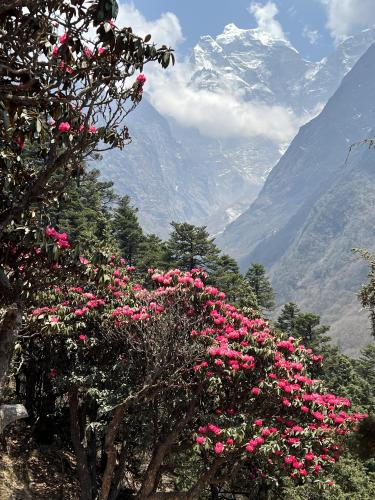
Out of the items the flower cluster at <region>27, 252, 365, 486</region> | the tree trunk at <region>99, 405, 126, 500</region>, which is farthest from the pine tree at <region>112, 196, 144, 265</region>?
the tree trunk at <region>99, 405, 126, 500</region>

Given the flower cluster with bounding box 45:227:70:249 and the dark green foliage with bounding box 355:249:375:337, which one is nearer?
the flower cluster with bounding box 45:227:70:249

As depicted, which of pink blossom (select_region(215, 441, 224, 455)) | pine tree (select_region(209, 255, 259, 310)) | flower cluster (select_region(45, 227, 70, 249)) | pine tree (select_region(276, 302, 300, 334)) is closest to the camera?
flower cluster (select_region(45, 227, 70, 249))

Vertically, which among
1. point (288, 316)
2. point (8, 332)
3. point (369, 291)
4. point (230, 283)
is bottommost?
point (8, 332)

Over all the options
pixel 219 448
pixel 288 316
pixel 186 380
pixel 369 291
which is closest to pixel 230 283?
pixel 288 316

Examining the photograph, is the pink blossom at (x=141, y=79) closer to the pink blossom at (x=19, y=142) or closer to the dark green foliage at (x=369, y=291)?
the pink blossom at (x=19, y=142)

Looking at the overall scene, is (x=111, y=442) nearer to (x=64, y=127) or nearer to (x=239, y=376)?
(x=239, y=376)

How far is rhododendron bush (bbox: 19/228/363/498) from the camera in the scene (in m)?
8.88

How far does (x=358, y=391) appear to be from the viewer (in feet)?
126

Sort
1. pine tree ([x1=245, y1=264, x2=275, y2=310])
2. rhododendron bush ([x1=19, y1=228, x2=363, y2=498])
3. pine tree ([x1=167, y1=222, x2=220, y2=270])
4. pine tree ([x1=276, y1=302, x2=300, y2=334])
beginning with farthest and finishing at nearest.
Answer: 1. pine tree ([x1=245, y1=264, x2=275, y2=310])
2. pine tree ([x1=276, y1=302, x2=300, y2=334])
3. pine tree ([x1=167, y1=222, x2=220, y2=270])
4. rhododendron bush ([x1=19, y1=228, x2=363, y2=498])

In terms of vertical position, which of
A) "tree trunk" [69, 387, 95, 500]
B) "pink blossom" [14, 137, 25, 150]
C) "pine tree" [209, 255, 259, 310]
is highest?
"pine tree" [209, 255, 259, 310]

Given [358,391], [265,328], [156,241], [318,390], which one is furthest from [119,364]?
[156,241]

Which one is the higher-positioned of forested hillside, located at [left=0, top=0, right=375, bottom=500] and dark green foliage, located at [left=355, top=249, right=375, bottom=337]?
dark green foliage, located at [left=355, top=249, right=375, bottom=337]

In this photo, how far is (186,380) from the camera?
392 inches

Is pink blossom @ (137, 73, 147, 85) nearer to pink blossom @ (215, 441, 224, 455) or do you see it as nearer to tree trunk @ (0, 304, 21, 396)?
tree trunk @ (0, 304, 21, 396)
